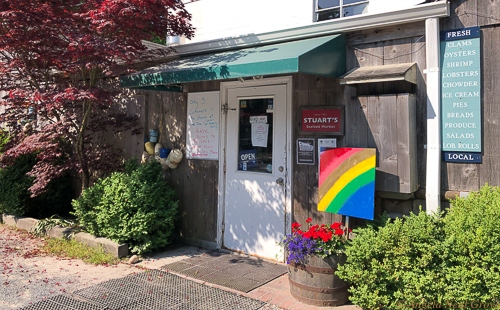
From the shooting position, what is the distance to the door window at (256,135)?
5.26 metres

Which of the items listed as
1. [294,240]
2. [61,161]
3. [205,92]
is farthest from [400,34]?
[61,161]

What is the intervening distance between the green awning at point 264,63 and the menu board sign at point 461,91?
115cm

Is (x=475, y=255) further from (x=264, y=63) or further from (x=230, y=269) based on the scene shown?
(x=230, y=269)

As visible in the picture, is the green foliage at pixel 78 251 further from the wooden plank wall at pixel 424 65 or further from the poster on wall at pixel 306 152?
the wooden plank wall at pixel 424 65

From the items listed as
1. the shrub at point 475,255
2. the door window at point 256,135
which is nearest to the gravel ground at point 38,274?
the door window at point 256,135

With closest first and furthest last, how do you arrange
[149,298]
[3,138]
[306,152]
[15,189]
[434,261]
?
[434,261], [149,298], [306,152], [15,189], [3,138]

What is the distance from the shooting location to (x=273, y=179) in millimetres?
5164

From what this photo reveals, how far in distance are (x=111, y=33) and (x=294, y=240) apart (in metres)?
4.14

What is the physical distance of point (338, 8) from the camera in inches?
195

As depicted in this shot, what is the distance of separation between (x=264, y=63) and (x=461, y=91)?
2.05m

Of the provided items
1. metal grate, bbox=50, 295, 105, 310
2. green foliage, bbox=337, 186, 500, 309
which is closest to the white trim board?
green foliage, bbox=337, 186, 500, 309

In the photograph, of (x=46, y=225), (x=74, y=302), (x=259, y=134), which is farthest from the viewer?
(x=46, y=225)

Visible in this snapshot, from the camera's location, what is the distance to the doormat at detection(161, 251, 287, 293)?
4488mm

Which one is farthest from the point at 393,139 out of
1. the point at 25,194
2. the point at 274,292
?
the point at 25,194
